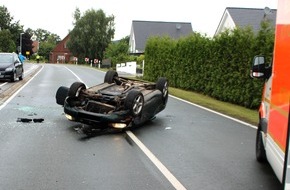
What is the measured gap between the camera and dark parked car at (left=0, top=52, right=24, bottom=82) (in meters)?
24.1

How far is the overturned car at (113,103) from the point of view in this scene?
377 inches

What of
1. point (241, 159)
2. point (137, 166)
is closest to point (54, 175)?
point (137, 166)

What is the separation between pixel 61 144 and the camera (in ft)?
27.8

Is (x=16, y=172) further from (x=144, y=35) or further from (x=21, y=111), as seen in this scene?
(x=144, y=35)

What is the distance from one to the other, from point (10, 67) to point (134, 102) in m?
16.5

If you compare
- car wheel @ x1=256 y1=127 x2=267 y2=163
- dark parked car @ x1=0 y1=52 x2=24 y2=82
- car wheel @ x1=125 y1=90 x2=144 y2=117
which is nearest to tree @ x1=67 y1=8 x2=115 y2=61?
dark parked car @ x1=0 y1=52 x2=24 y2=82

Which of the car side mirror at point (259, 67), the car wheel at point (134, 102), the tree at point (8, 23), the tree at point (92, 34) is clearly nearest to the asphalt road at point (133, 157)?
the car wheel at point (134, 102)

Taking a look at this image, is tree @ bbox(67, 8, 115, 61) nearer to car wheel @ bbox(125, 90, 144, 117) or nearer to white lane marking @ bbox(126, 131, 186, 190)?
car wheel @ bbox(125, 90, 144, 117)

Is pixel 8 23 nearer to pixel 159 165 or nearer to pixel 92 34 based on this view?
pixel 92 34

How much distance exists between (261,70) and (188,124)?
4856mm

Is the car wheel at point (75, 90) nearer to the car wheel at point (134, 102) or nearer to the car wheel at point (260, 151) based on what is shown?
the car wheel at point (134, 102)

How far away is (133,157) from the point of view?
298 inches

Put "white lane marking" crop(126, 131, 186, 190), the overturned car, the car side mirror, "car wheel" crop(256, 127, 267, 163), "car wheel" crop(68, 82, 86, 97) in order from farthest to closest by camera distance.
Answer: "car wheel" crop(68, 82, 86, 97), the overturned car, "car wheel" crop(256, 127, 267, 163), the car side mirror, "white lane marking" crop(126, 131, 186, 190)

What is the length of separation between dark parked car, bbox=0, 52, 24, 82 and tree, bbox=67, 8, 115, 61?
67029mm
